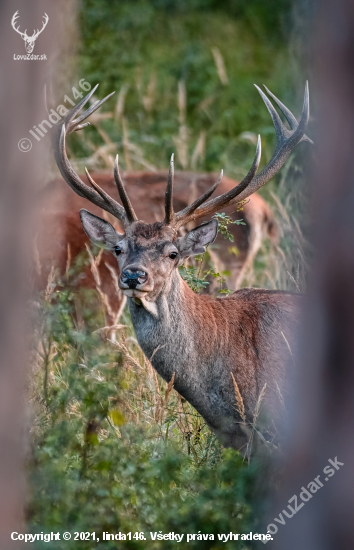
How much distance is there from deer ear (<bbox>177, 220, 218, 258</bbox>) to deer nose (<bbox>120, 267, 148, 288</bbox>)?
51 centimetres

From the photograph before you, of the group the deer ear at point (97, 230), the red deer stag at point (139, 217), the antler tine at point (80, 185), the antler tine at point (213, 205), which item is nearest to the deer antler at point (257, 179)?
the antler tine at point (213, 205)

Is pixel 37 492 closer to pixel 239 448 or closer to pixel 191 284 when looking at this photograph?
pixel 239 448

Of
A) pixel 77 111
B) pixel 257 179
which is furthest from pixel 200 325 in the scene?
pixel 77 111

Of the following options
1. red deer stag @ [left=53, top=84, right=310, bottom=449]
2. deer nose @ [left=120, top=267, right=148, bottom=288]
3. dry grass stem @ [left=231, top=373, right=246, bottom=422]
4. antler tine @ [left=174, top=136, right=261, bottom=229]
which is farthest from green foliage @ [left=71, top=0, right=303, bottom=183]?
dry grass stem @ [left=231, top=373, right=246, bottom=422]

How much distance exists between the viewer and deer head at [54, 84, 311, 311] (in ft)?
13.5

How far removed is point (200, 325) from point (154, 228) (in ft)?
2.03

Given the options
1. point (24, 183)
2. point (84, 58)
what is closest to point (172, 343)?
point (24, 183)

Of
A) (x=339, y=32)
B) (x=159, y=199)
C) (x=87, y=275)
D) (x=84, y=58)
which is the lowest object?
(x=339, y=32)

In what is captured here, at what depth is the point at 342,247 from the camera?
191 centimetres

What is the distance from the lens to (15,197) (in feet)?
6.17

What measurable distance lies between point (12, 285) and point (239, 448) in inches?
96.9

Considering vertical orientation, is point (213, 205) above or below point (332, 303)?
above

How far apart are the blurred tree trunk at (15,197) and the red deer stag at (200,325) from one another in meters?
2.06

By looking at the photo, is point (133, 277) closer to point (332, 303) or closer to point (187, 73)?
point (332, 303)
